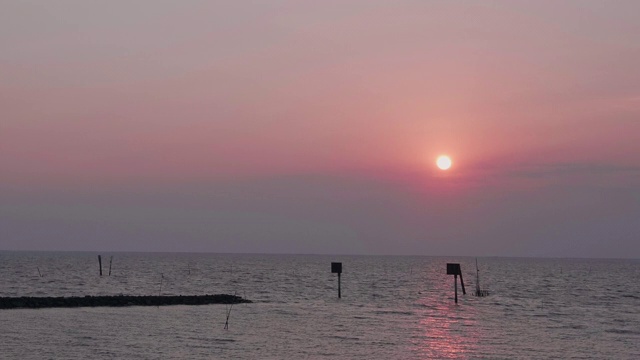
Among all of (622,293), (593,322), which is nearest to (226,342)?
(593,322)

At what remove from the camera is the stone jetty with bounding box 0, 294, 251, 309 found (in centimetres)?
5678

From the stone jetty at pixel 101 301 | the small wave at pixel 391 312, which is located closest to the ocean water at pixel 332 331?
the small wave at pixel 391 312

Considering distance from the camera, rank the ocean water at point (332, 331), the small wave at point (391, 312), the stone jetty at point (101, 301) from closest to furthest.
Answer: the ocean water at point (332, 331) → the stone jetty at point (101, 301) → the small wave at point (391, 312)

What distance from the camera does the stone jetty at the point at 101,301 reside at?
5678cm

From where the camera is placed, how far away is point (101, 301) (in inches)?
2397

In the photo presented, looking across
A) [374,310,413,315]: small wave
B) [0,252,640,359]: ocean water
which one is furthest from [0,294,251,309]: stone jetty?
[374,310,413,315]: small wave

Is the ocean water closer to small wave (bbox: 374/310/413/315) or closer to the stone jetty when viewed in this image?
small wave (bbox: 374/310/413/315)

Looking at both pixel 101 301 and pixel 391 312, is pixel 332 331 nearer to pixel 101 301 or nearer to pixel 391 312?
pixel 391 312

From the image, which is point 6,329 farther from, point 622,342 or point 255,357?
point 622,342

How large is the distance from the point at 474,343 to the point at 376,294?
45.0 m

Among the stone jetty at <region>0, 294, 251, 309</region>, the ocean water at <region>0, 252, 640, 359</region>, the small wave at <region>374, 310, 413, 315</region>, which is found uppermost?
the stone jetty at <region>0, 294, 251, 309</region>

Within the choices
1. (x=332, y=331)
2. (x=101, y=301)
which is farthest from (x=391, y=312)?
(x=101, y=301)

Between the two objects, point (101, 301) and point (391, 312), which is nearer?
point (101, 301)

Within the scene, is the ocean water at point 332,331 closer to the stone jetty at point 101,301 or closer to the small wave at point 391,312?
the small wave at point 391,312
